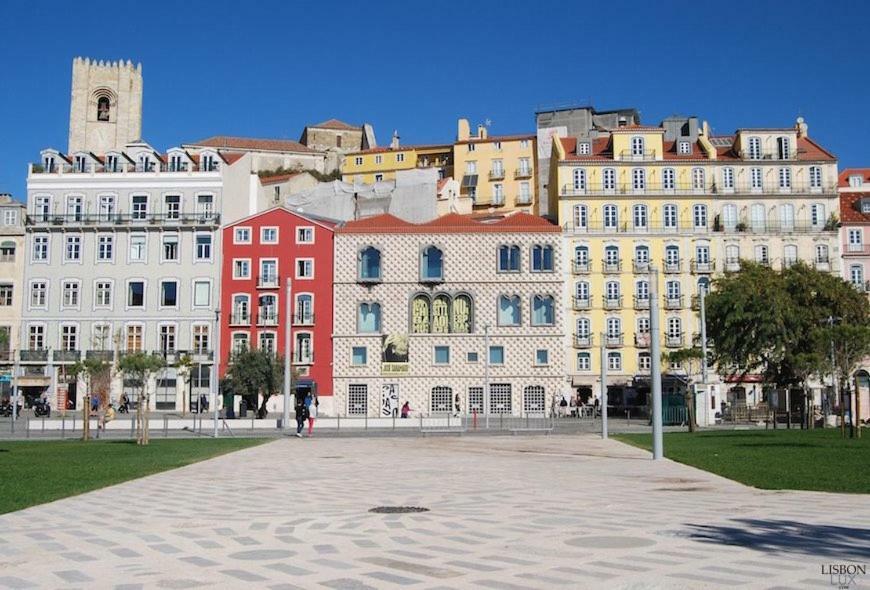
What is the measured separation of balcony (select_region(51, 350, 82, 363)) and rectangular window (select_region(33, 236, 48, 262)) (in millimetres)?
6588

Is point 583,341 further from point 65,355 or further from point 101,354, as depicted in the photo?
point 65,355

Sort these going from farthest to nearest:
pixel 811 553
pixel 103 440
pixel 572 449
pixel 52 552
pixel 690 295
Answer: pixel 690 295 → pixel 103 440 → pixel 572 449 → pixel 52 552 → pixel 811 553

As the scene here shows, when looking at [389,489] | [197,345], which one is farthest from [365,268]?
[389,489]

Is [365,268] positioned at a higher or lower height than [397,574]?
higher

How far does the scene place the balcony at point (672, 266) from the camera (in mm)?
65375

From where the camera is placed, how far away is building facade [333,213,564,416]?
6138 cm

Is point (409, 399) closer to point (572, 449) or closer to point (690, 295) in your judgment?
point (690, 295)

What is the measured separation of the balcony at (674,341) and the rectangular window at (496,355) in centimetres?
1151

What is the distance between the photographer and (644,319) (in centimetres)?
6506

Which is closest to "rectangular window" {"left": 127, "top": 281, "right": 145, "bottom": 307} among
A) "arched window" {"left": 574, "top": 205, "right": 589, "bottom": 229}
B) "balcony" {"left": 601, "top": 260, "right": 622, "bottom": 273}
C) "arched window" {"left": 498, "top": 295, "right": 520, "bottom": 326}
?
"arched window" {"left": 498, "top": 295, "right": 520, "bottom": 326}

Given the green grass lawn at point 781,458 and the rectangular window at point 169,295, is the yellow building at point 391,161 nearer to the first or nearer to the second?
the rectangular window at point 169,295

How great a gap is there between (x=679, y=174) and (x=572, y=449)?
1686 inches

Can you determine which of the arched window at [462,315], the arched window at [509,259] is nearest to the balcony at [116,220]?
the arched window at [462,315]

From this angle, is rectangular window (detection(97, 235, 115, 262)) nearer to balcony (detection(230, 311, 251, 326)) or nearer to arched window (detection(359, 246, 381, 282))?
balcony (detection(230, 311, 251, 326))
